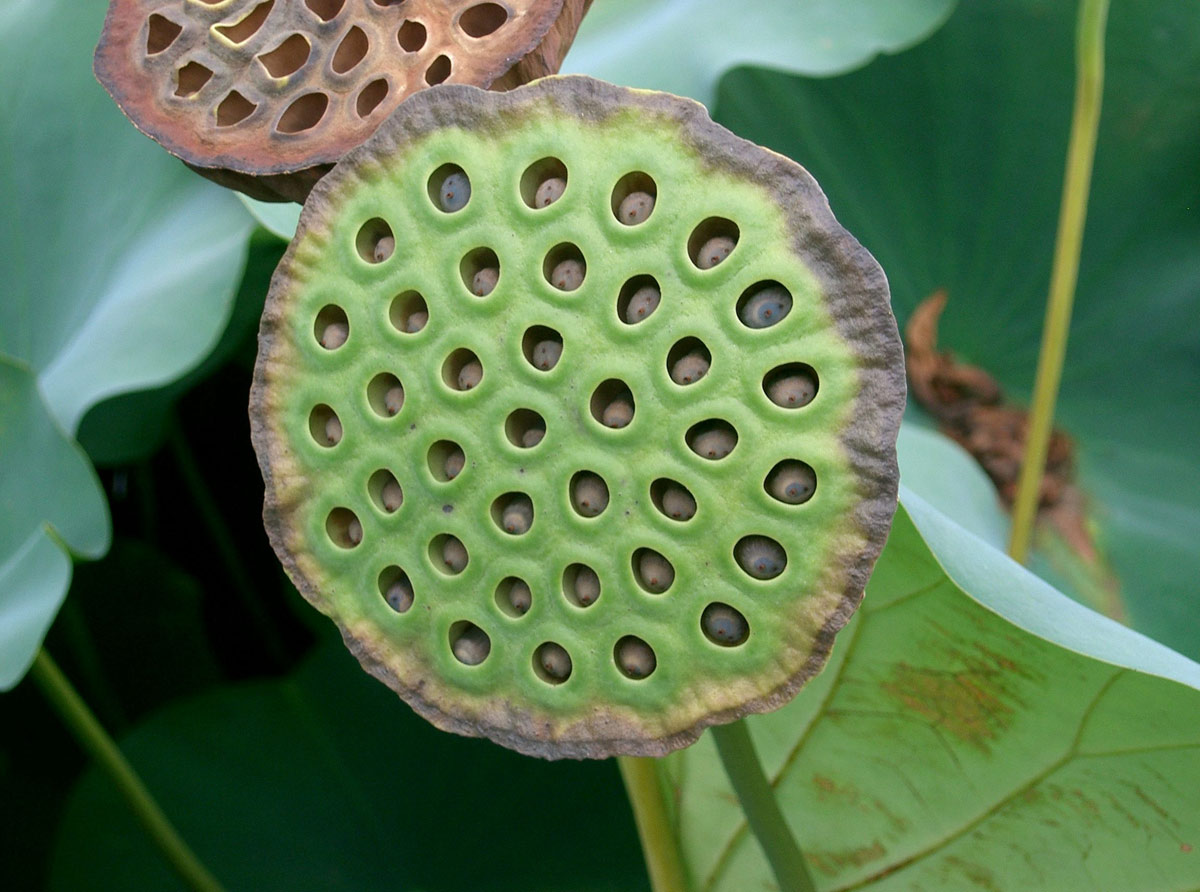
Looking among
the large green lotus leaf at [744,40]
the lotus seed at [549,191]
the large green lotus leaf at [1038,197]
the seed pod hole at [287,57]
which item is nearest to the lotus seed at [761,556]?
the lotus seed at [549,191]

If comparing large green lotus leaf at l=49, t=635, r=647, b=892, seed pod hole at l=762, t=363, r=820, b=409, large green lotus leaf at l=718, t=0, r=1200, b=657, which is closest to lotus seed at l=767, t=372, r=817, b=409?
seed pod hole at l=762, t=363, r=820, b=409

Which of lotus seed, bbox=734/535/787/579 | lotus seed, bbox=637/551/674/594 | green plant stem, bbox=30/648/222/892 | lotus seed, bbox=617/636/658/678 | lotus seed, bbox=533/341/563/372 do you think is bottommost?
green plant stem, bbox=30/648/222/892

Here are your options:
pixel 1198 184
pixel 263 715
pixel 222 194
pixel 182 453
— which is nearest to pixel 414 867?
pixel 263 715

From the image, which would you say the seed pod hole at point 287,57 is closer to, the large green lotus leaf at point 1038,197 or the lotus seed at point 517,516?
the lotus seed at point 517,516

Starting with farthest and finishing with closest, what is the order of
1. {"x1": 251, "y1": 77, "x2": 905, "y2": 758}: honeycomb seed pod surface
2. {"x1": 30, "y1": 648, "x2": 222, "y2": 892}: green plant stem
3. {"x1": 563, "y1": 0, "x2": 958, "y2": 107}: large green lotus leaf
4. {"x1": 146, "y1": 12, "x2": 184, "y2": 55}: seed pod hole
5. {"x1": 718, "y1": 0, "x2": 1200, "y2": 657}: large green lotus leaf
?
1. {"x1": 718, "y1": 0, "x2": 1200, "y2": 657}: large green lotus leaf
2. {"x1": 563, "y1": 0, "x2": 958, "y2": 107}: large green lotus leaf
3. {"x1": 30, "y1": 648, "x2": 222, "y2": 892}: green plant stem
4. {"x1": 146, "y1": 12, "x2": 184, "y2": 55}: seed pod hole
5. {"x1": 251, "y1": 77, "x2": 905, "y2": 758}: honeycomb seed pod surface

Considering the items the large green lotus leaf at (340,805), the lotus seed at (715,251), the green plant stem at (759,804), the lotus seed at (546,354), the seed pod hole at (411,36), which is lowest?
the large green lotus leaf at (340,805)

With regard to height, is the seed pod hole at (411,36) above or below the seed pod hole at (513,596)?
above

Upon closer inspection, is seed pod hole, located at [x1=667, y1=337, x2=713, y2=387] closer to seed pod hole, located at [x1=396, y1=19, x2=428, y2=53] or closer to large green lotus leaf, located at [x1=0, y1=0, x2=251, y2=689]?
seed pod hole, located at [x1=396, y1=19, x2=428, y2=53]
